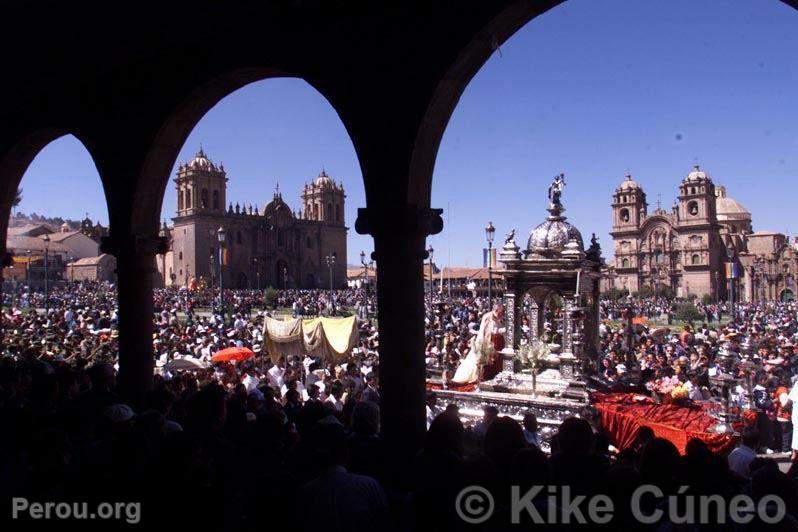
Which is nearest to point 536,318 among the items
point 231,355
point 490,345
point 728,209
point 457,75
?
point 490,345

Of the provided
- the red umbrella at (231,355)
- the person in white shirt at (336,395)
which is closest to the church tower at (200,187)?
the red umbrella at (231,355)

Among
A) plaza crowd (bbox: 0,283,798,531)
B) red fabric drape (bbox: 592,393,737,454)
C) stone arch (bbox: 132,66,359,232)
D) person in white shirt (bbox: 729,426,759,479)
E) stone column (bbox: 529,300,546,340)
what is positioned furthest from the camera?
stone column (bbox: 529,300,546,340)

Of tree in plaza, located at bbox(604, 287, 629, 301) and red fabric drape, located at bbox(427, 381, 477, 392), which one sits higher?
tree in plaza, located at bbox(604, 287, 629, 301)

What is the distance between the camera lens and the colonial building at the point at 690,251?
232 ft

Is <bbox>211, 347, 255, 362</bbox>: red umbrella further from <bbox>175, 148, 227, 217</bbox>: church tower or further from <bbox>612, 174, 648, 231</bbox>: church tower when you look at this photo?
<bbox>612, 174, 648, 231</bbox>: church tower

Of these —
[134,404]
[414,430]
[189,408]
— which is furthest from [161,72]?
[414,430]

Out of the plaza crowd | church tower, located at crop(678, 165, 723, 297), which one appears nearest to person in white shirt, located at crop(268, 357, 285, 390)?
the plaza crowd

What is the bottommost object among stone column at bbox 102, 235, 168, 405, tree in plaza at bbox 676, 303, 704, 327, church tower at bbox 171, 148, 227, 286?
tree in plaza at bbox 676, 303, 704, 327

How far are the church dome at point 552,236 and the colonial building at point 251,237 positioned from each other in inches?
2030

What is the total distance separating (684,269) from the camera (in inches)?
2872

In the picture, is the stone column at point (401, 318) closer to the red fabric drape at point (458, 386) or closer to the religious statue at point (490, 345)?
the red fabric drape at point (458, 386)

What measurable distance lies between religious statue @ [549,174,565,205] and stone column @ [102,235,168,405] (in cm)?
931

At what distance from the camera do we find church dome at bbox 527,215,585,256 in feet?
46.0

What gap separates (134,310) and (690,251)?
243 ft
